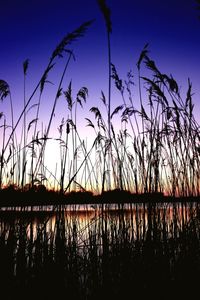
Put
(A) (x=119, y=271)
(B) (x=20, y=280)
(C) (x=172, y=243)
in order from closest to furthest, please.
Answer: (B) (x=20, y=280)
(A) (x=119, y=271)
(C) (x=172, y=243)

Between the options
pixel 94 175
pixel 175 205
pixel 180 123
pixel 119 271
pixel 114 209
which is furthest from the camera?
pixel 94 175

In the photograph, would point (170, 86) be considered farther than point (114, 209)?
No

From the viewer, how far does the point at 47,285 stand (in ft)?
5.82

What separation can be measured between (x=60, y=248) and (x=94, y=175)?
1643 millimetres

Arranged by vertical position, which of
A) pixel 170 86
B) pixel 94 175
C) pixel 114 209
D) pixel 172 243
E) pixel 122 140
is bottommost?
pixel 172 243

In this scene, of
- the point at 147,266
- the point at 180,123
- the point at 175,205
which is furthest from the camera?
the point at 180,123

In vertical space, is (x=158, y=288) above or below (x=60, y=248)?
below

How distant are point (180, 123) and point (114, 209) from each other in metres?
1.31

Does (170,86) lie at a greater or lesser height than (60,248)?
greater

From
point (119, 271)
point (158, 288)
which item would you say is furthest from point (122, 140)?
point (158, 288)

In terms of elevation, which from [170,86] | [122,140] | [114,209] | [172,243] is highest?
[170,86]

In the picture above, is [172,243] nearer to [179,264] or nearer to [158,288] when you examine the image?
[179,264]

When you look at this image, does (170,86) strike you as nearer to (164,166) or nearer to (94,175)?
(164,166)

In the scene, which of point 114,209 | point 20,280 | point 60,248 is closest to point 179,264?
point 60,248
